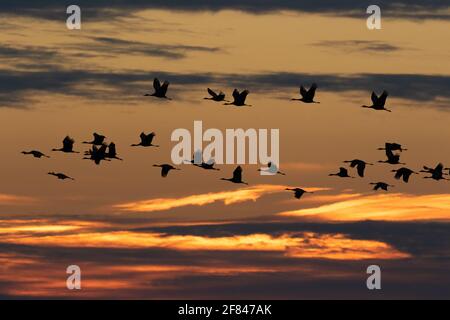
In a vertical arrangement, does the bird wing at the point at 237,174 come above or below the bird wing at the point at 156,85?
below

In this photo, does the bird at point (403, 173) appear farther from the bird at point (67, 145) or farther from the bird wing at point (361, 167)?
the bird at point (67, 145)

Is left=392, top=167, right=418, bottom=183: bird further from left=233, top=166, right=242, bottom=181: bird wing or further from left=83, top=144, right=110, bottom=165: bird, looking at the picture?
left=83, top=144, right=110, bottom=165: bird

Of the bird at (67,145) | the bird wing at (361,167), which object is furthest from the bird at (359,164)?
the bird at (67,145)

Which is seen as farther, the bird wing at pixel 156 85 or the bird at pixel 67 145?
the bird at pixel 67 145

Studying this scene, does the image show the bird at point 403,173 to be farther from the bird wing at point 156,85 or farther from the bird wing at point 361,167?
the bird wing at point 156,85

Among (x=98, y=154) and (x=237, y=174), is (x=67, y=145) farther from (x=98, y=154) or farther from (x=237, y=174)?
(x=237, y=174)

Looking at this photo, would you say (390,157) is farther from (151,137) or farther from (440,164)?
(151,137)

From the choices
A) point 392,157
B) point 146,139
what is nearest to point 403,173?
point 392,157

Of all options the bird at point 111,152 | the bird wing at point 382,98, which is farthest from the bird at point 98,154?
the bird wing at point 382,98

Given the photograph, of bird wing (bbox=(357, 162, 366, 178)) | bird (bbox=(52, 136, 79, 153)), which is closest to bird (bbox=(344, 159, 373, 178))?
bird wing (bbox=(357, 162, 366, 178))

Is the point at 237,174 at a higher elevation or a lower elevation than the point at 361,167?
lower
